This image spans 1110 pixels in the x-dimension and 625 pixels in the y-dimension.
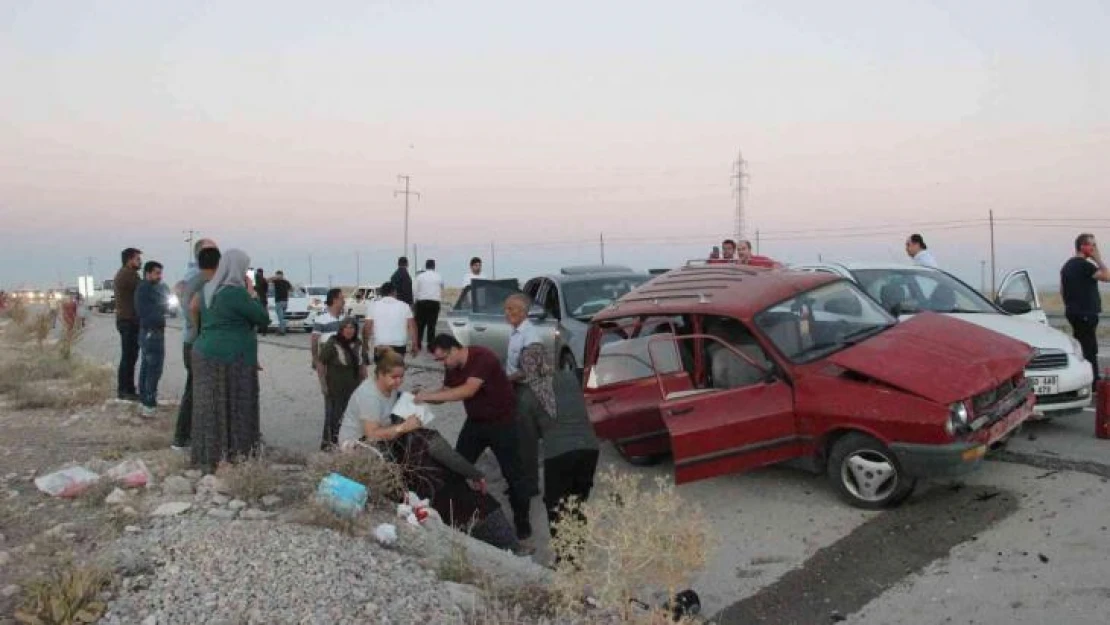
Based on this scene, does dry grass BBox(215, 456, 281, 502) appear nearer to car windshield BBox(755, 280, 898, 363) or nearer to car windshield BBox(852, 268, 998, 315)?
car windshield BBox(755, 280, 898, 363)

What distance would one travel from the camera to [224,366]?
698cm

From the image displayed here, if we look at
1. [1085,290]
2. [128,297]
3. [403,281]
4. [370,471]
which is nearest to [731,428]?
[370,471]

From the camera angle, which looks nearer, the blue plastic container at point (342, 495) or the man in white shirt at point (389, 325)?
the blue plastic container at point (342, 495)

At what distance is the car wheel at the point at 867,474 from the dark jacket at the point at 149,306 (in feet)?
23.0

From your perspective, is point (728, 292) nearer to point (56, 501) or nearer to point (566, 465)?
point (566, 465)

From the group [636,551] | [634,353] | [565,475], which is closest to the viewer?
[636,551]

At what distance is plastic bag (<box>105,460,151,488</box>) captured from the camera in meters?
6.52

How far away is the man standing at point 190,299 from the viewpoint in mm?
7426

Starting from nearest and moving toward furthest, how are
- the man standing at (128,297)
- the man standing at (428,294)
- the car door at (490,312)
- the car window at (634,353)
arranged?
the car window at (634,353) → the man standing at (128,297) → the car door at (490,312) → the man standing at (428,294)

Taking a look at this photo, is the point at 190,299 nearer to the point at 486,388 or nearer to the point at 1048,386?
the point at 486,388

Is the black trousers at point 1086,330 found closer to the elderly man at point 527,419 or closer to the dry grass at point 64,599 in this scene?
the elderly man at point 527,419

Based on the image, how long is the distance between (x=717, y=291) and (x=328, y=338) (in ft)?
12.4

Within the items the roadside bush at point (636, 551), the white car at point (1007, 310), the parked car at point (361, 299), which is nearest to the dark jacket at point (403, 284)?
the white car at point (1007, 310)

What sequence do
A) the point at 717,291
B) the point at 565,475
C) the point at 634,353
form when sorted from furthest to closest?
the point at 634,353 → the point at 717,291 → the point at 565,475
